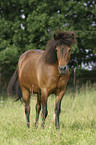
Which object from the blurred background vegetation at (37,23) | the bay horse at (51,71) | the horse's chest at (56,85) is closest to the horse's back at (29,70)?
the bay horse at (51,71)

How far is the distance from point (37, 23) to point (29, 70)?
18.4 ft

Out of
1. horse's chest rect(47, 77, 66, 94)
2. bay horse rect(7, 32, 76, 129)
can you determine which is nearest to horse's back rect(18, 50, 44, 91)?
bay horse rect(7, 32, 76, 129)

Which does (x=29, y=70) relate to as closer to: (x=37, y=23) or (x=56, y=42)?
(x=56, y=42)

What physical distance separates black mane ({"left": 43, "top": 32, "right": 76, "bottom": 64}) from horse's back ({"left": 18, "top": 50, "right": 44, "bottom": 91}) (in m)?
0.65

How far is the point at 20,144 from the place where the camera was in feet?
11.8

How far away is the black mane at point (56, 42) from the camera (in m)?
4.21

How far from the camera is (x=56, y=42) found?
424 centimetres

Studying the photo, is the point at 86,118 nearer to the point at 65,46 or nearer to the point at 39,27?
the point at 65,46

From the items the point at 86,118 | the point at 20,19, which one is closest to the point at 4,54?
the point at 20,19

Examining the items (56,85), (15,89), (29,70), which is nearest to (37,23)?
(15,89)

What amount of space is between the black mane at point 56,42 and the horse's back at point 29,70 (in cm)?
65

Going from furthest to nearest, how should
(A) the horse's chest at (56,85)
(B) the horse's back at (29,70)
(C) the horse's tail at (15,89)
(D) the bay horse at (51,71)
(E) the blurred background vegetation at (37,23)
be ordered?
(E) the blurred background vegetation at (37,23) → (C) the horse's tail at (15,89) → (B) the horse's back at (29,70) → (A) the horse's chest at (56,85) → (D) the bay horse at (51,71)

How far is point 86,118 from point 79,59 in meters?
7.72

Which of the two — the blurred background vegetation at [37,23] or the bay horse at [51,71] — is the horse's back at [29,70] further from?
the blurred background vegetation at [37,23]
